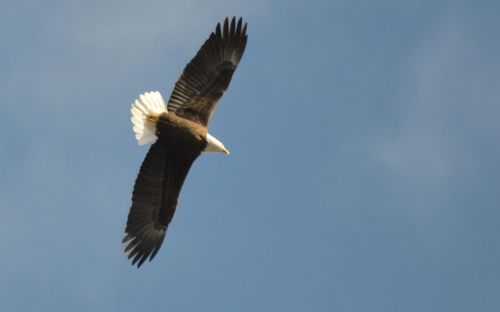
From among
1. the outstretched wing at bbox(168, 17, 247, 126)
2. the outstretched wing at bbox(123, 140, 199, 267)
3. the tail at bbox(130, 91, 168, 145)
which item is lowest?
the outstretched wing at bbox(123, 140, 199, 267)

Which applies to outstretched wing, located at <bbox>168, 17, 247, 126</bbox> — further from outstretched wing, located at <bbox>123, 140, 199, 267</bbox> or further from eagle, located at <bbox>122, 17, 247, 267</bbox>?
outstretched wing, located at <bbox>123, 140, 199, 267</bbox>

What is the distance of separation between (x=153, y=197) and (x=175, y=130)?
1094mm

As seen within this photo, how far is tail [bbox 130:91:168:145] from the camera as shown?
67.7 feet

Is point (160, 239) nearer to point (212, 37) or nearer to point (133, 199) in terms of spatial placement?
point (133, 199)

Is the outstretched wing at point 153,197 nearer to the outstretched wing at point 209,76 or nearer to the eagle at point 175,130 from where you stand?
the eagle at point 175,130

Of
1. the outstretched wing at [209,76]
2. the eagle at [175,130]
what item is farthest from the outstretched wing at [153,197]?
the outstretched wing at [209,76]

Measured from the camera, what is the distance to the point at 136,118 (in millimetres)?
20672

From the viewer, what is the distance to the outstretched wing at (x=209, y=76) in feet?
68.0

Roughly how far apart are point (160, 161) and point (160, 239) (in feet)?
3.68

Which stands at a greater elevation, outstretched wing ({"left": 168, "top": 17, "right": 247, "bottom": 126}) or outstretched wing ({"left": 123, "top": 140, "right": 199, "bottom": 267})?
outstretched wing ({"left": 168, "top": 17, "right": 247, "bottom": 126})

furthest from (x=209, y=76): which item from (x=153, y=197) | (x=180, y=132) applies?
(x=153, y=197)

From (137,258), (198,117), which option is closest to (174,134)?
(198,117)

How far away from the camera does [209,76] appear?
20.8 meters

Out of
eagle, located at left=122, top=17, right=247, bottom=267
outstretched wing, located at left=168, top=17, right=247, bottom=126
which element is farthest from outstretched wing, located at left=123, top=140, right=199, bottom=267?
outstretched wing, located at left=168, top=17, right=247, bottom=126
